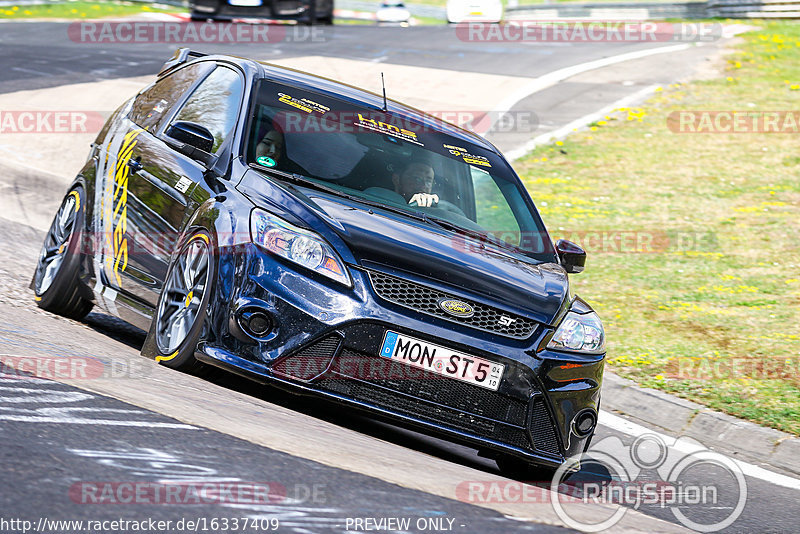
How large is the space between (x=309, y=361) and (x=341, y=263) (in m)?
0.46

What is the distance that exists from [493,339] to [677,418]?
236cm

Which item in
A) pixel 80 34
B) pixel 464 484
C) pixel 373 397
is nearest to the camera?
pixel 464 484

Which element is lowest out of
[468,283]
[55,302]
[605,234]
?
[605,234]

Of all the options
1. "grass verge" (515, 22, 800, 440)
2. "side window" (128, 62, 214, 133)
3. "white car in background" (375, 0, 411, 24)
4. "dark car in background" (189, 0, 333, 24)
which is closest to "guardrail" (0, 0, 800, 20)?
"dark car in background" (189, 0, 333, 24)

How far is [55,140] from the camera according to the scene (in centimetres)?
1193

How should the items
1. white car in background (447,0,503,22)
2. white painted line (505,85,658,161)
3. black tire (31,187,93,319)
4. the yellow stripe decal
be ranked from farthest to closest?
white car in background (447,0,503,22) → white painted line (505,85,658,161) → the yellow stripe decal → black tire (31,187,93,319)

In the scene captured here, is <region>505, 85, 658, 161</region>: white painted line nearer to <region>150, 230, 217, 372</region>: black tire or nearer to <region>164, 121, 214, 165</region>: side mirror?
<region>164, 121, 214, 165</region>: side mirror

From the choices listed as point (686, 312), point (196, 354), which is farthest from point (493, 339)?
point (686, 312)

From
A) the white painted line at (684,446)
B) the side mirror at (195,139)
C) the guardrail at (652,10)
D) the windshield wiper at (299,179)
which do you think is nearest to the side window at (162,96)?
the side mirror at (195,139)

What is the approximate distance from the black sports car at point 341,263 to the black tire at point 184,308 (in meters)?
0.01

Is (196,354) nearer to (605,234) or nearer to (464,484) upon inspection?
(464,484)

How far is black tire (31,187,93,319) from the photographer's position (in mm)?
6559

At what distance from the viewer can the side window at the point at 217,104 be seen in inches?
232

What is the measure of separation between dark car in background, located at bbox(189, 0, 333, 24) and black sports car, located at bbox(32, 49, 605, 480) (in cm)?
1672
